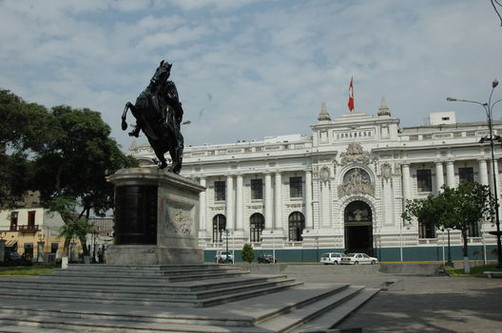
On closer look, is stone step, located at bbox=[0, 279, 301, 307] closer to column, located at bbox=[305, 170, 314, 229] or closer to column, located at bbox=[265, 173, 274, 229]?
column, located at bbox=[305, 170, 314, 229]

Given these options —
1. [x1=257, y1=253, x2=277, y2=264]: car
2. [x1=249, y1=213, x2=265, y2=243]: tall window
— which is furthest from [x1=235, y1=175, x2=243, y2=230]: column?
[x1=257, y1=253, x2=277, y2=264]: car

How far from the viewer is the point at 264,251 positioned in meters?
56.9

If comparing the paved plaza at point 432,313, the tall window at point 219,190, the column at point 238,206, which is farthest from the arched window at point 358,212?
the paved plaza at point 432,313

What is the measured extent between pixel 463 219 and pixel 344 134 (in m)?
21.2

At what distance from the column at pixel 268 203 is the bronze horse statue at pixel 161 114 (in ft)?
133

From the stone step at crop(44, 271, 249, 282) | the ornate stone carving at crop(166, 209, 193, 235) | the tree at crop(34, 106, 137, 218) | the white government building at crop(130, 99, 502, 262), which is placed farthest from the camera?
the white government building at crop(130, 99, 502, 262)

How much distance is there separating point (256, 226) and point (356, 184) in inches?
496

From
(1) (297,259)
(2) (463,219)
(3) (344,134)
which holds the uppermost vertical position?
(3) (344,134)

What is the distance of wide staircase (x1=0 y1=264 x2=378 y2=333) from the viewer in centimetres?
992

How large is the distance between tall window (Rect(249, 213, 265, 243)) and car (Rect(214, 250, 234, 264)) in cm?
367

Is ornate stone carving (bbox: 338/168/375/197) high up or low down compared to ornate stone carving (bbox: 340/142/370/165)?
down

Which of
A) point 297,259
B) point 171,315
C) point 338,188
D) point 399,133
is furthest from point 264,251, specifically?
point 171,315

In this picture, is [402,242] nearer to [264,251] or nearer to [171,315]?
[264,251]

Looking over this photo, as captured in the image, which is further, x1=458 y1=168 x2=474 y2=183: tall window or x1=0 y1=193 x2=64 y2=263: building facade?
x1=0 y1=193 x2=64 y2=263: building facade
